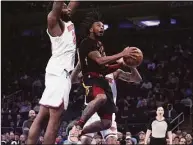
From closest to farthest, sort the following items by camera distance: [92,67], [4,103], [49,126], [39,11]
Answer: [49,126], [92,67], [4,103], [39,11]

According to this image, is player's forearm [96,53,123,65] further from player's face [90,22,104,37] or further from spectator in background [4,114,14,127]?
spectator in background [4,114,14,127]

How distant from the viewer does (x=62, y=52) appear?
5.88 metres

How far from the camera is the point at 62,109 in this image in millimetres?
5691

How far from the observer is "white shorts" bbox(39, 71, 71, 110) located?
5.66 m

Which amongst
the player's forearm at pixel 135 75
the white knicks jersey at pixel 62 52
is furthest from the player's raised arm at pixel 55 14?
the player's forearm at pixel 135 75

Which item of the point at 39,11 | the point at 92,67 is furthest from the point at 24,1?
the point at 92,67

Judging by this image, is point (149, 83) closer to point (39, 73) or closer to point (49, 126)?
point (39, 73)

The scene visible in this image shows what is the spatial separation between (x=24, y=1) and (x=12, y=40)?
4.42 m

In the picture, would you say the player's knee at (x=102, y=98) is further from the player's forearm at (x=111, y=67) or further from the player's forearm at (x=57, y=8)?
the player's forearm at (x=57, y=8)

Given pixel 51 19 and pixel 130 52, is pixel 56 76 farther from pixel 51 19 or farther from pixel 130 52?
pixel 130 52

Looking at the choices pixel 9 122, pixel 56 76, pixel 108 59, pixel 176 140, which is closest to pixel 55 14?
pixel 56 76

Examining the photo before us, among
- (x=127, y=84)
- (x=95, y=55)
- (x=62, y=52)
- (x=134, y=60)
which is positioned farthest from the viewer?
(x=127, y=84)

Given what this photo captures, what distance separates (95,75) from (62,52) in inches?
40.3

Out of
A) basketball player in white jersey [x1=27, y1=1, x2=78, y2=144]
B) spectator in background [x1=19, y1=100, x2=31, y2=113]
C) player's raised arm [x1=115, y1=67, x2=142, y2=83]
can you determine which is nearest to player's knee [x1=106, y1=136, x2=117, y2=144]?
player's raised arm [x1=115, y1=67, x2=142, y2=83]
